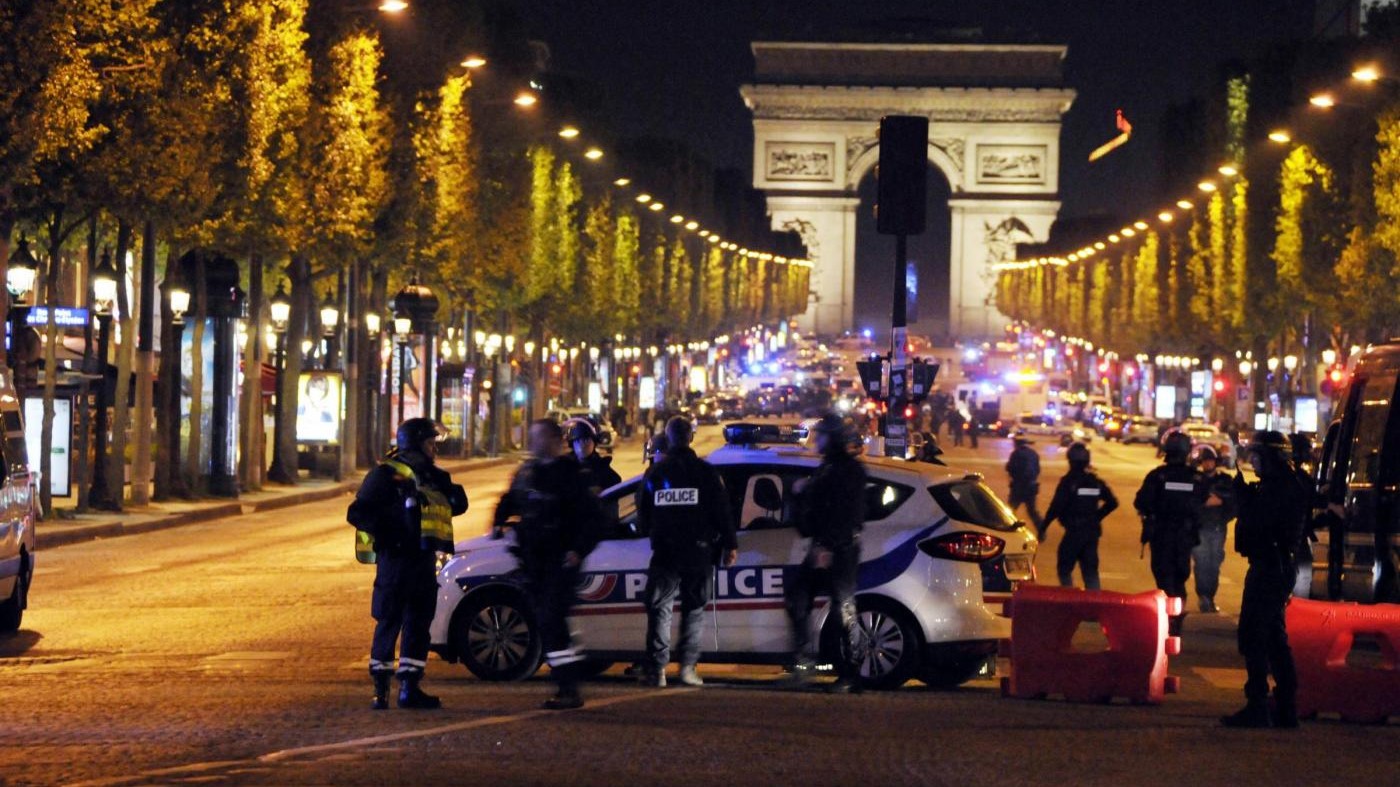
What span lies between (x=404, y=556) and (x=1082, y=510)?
375 inches

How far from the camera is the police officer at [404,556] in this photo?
13.3 meters

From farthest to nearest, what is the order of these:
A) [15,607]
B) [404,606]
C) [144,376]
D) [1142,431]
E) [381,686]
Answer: [1142,431] → [144,376] → [15,607] → [404,606] → [381,686]

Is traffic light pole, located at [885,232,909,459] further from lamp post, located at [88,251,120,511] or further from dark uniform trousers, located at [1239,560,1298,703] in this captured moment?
dark uniform trousers, located at [1239,560,1298,703]

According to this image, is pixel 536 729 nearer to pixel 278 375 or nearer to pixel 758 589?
pixel 758 589

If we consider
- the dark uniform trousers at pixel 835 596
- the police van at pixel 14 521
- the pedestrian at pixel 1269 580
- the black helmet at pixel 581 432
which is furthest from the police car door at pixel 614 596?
the police van at pixel 14 521

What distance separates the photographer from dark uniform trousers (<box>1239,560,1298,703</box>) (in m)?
13.6

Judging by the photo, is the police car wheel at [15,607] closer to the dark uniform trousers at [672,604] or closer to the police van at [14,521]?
the police van at [14,521]

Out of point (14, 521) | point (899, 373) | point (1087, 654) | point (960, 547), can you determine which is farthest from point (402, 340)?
point (1087, 654)

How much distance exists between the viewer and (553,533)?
13.5 meters

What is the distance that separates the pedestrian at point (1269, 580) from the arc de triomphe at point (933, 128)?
13383 centimetres

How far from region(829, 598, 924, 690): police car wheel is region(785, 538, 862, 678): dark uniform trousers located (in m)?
0.10

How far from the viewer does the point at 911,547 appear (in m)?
14.9

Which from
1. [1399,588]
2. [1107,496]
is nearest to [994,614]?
[1399,588]

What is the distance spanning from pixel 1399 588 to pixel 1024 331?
149 metres
